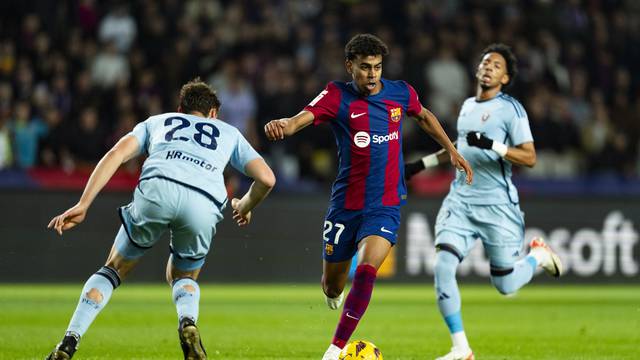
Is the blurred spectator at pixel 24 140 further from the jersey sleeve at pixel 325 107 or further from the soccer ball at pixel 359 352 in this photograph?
the soccer ball at pixel 359 352

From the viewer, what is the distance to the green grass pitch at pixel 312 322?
9906 mm

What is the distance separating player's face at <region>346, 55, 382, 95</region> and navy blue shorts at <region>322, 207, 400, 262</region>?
0.93m

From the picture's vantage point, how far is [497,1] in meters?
22.1

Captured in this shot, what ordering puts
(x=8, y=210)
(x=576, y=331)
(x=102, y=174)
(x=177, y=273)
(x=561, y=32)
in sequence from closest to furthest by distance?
(x=102, y=174)
(x=177, y=273)
(x=576, y=331)
(x=8, y=210)
(x=561, y=32)

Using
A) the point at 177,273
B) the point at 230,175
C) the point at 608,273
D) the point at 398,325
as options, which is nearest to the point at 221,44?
the point at 230,175

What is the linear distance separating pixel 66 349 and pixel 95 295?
1.63 feet

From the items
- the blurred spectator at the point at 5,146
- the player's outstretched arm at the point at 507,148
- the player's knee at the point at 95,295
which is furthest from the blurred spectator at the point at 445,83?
the player's knee at the point at 95,295

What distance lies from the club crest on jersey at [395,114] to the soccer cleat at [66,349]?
2.87m

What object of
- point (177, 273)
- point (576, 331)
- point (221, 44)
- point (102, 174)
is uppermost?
point (221, 44)

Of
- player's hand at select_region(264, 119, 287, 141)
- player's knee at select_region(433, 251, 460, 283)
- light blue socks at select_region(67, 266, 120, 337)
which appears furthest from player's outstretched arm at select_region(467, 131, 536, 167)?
light blue socks at select_region(67, 266, 120, 337)

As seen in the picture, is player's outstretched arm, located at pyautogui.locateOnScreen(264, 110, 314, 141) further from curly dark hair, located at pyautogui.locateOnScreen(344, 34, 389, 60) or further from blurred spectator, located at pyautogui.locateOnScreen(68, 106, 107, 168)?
blurred spectator, located at pyautogui.locateOnScreen(68, 106, 107, 168)

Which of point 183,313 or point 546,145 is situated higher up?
point 546,145

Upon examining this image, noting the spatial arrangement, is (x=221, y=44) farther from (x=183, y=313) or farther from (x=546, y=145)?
(x=183, y=313)

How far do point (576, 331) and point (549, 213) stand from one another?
623 centimetres
